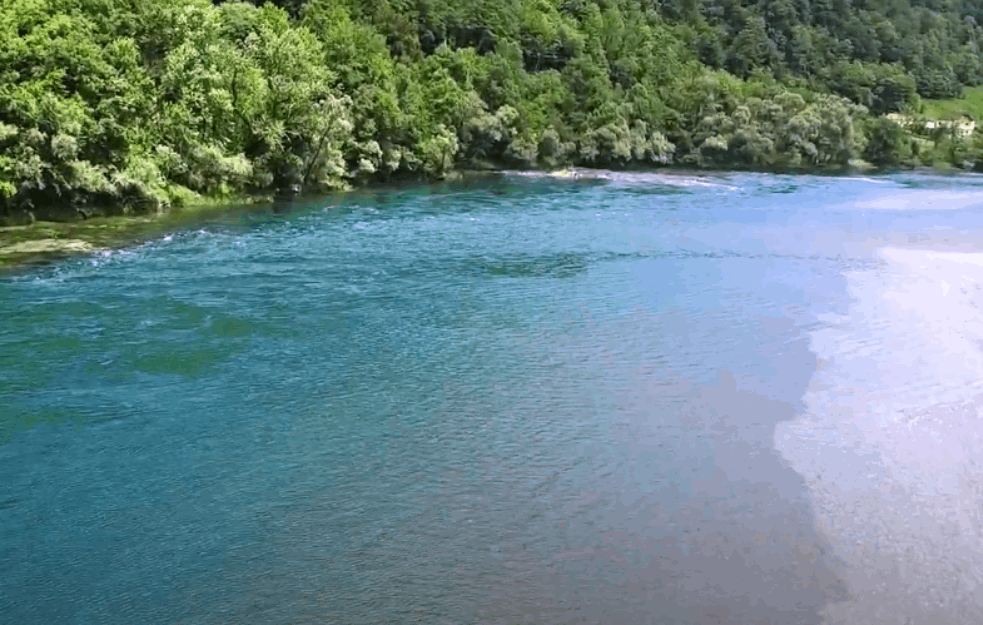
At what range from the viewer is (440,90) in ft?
278

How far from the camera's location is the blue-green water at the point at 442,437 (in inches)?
588

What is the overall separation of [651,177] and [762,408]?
213 ft

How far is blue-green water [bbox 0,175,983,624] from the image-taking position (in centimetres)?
1494

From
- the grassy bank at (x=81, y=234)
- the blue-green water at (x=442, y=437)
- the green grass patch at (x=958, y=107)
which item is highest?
the green grass patch at (x=958, y=107)

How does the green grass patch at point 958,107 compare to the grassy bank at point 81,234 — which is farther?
the green grass patch at point 958,107

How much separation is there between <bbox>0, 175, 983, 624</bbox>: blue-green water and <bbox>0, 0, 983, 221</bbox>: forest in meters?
12.1

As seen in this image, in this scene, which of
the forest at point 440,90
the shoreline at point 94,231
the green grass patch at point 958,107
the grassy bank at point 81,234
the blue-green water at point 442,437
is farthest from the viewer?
the green grass patch at point 958,107

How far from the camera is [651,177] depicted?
281 feet

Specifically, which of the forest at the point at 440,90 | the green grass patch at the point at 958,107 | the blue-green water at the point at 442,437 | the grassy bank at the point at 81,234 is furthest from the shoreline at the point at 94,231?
the green grass patch at the point at 958,107

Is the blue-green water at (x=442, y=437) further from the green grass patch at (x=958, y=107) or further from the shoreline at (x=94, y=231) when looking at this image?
the green grass patch at (x=958, y=107)

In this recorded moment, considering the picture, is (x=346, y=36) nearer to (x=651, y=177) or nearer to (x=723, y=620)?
(x=651, y=177)

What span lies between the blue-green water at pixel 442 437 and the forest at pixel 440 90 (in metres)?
12.1

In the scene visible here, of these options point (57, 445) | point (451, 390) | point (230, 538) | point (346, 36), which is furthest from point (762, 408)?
point (346, 36)

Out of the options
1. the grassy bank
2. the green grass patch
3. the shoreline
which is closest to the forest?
the shoreline
